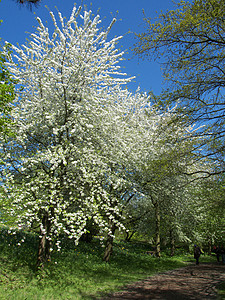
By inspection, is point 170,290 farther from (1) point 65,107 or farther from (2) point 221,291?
(1) point 65,107

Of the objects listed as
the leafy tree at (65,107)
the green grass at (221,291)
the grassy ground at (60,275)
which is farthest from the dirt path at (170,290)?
the leafy tree at (65,107)

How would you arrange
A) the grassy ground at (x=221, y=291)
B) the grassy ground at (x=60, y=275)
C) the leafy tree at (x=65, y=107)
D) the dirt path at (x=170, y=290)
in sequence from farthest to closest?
the leafy tree at (x=65, y=107) < the grassy ground at (x=60, y=275) < the dirt path at (x=170, y=290) < the grassy ground at (x=221, y=291)

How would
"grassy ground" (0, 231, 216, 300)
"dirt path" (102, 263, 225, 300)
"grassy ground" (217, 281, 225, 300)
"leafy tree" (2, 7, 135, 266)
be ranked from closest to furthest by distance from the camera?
"grassy ground" (217, 281, 225, 300) < "dirt path" (102, 263, 225, 300) < "grassy ground" (0, 231, 216, 300) < "leafy tree" (2, 7, 135, 266)

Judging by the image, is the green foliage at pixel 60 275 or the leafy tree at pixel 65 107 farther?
the leafy tree at pixel 65 107

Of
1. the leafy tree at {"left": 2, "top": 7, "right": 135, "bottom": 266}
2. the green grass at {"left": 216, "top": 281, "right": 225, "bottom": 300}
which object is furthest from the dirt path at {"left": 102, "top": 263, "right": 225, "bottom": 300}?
the leafy tree at {"left": 2, "top": 7, "right": 135, "bottom": 266}

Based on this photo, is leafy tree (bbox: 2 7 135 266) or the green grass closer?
the green grass

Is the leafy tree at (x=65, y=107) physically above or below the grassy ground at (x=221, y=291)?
above

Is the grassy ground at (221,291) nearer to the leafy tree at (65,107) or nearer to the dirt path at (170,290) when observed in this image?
the dirt path at (170,290)

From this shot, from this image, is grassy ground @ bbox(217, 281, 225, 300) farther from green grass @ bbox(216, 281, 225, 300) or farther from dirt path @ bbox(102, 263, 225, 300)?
dirt path @ bbox(102, 263, 225, 300)

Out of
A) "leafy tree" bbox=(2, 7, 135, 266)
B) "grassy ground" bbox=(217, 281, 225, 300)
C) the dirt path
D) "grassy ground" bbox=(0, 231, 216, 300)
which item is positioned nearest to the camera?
"grassy ground" bbox=(217, 281, 225, 300)

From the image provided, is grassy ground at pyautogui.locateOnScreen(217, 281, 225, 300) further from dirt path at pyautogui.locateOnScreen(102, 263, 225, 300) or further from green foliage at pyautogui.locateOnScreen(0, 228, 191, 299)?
green foliage at pyautogui.locateOnScreen(0, 228, 191, 299)

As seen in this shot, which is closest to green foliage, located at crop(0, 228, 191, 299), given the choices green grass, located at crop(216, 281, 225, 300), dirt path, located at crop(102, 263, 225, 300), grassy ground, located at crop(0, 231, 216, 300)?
grassy ground, located at crop(0, 231, 216, 300)

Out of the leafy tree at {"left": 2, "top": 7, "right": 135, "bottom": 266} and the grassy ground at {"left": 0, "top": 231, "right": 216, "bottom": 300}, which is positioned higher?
the leafy tree at {"left": 2, "top": 7, "right": 135, "bottom": 266}

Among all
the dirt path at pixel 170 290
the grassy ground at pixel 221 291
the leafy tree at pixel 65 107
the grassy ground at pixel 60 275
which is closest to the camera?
the grassy ground at pixel 221 291
